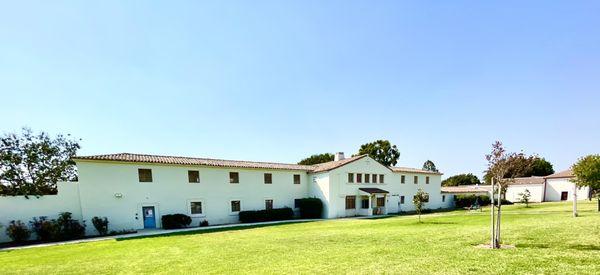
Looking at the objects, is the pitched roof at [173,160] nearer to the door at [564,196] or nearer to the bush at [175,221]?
the bush at [175,221]

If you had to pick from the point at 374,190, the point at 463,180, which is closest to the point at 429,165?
the point at 463,180

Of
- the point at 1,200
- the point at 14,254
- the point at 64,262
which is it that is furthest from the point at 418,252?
the point at 1,200

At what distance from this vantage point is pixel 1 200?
20.3 metres

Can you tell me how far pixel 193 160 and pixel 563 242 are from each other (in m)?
27.4

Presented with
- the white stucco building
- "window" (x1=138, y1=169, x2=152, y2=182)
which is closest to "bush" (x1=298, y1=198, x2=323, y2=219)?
the white stucco building

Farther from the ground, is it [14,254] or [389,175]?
[389,175]

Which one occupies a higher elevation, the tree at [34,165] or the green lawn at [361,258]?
the tree at [34,165]

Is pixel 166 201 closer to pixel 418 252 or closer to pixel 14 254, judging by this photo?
pixel 14 254

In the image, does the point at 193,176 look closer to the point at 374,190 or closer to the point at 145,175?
the point at 145,175

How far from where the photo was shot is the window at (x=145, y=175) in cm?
2502

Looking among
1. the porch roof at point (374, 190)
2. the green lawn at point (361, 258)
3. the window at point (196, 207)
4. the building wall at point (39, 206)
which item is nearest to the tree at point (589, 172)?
the green lawn at point (361, 258)

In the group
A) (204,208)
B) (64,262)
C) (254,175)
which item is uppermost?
(254,175)

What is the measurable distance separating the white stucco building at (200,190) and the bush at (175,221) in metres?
0.79

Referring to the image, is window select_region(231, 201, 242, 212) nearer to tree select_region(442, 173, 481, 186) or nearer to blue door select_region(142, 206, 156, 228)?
blue door select_region(142, 206, 156, 228)
